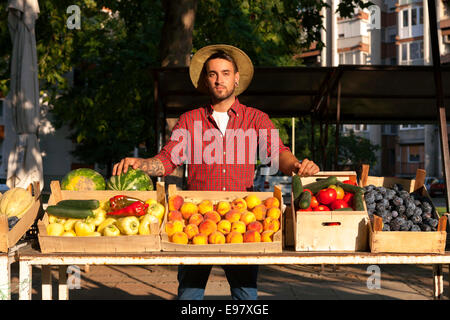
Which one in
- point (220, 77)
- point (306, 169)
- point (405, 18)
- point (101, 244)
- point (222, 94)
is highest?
point (405, 18)

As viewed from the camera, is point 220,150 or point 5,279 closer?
point 5,279

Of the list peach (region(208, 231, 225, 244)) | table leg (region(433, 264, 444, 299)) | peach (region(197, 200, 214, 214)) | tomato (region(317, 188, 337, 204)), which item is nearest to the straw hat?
peach (region(197, 200, 214, 214))

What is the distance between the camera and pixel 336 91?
26.9 feet

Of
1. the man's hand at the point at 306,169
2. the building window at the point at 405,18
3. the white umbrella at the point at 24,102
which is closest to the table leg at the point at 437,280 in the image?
the man's hand at the point at 306,169

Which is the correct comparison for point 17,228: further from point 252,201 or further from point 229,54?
point 229,54

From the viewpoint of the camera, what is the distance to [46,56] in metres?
11.3

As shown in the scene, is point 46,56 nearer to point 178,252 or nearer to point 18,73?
point 18,73

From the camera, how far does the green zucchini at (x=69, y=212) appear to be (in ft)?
9.79

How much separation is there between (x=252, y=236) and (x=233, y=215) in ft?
0.76

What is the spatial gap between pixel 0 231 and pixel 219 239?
127cm

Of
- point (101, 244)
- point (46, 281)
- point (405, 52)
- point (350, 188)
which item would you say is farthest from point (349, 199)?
point (405, 52)

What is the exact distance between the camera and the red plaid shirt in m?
3.52
